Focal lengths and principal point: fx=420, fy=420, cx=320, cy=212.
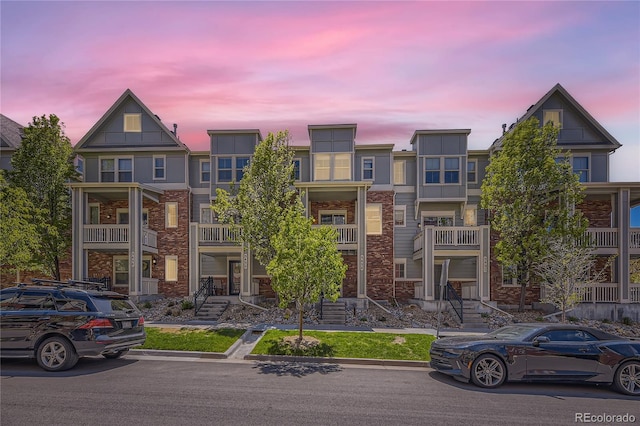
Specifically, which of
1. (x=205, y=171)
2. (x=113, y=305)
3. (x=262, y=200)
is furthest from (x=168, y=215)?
(x=113, y=305)

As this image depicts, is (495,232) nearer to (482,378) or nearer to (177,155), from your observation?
(482,378)

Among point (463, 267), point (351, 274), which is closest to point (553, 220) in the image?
point (463, 267)

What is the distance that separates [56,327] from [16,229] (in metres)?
12.8

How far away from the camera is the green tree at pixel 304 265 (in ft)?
42.4

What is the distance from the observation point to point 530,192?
65.9ft

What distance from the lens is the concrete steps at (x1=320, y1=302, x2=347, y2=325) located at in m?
18.5

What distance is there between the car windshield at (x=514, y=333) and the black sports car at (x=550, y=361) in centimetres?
14

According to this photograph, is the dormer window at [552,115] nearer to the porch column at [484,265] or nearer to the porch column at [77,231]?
the porch column at [484,265]

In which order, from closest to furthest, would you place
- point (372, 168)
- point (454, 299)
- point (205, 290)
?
1. point (454, 299)
2. point (205, 290)
3. point (372, 168)

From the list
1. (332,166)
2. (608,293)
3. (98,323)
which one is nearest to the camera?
(98,323)

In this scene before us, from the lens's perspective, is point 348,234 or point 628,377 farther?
point 348,234

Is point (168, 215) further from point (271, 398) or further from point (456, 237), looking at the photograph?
point (271, 398)

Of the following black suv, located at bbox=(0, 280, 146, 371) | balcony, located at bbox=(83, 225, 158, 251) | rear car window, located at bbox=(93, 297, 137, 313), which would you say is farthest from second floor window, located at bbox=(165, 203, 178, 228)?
black suv, located at bbox=(0, 280, 146, 371)

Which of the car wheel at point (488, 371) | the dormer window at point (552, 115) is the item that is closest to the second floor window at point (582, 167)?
the dormer window at point (552, 115)
